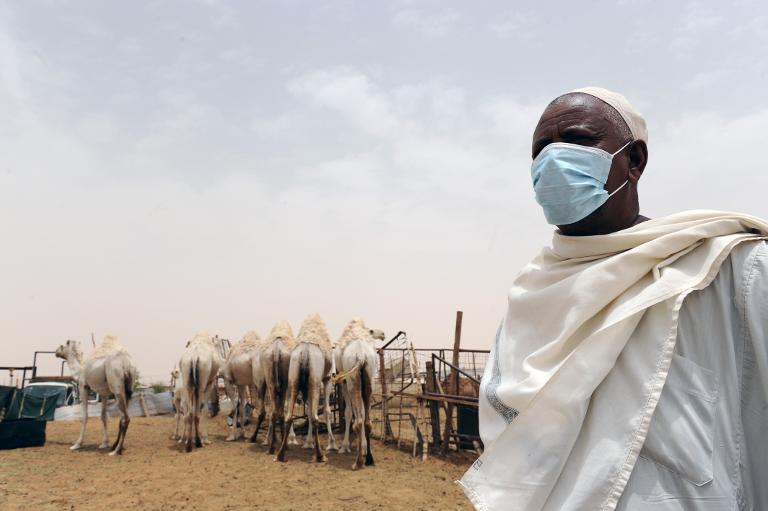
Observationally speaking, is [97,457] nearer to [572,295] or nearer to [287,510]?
[287,510]

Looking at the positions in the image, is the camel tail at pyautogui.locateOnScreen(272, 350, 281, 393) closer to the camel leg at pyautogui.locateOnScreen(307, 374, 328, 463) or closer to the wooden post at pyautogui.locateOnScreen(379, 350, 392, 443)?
the camel leg at pyautogui.locateOnScreen(307, 374, 328, 463)

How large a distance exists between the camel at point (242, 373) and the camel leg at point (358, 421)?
3869 millimetres

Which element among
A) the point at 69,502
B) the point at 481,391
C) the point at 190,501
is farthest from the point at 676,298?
the point at 69,502

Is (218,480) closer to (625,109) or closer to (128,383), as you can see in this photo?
(128,383)

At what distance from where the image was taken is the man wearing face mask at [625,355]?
1.27 m

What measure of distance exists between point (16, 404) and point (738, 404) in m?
16.2

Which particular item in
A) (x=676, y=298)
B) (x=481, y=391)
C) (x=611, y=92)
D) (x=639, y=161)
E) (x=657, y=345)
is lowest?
(x=481, y=391)

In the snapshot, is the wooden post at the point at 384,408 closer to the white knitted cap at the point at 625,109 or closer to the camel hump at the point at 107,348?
the camel hump at the point at 107,348

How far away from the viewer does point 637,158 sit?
172 cm

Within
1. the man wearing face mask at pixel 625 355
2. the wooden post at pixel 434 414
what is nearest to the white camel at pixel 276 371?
the wooden post at pixel 434 414

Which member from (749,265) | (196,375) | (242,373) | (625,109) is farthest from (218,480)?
(749,265)

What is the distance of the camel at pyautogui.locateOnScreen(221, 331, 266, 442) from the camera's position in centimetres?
1447

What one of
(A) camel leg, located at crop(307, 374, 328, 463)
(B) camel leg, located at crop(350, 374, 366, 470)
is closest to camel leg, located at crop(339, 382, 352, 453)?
(A) camel leg, located at crop(307, 374, 328, 463)

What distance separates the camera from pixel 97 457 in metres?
12.3
